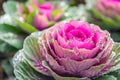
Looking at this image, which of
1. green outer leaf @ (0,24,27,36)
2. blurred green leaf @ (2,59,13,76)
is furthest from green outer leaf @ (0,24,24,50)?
blurred green leaf @ (2,59,13,76)

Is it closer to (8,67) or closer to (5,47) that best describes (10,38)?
(5,47)

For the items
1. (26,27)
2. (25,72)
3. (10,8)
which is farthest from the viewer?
(10,8)

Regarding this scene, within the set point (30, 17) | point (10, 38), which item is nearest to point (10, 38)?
point (10, 38)

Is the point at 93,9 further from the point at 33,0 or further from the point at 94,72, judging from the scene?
the point at 94,72

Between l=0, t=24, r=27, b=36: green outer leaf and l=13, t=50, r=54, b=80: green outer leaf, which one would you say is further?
Answer: l=0, t=24, r=27, b=36: green outer leaf

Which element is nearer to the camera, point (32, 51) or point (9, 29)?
point (32, 51)

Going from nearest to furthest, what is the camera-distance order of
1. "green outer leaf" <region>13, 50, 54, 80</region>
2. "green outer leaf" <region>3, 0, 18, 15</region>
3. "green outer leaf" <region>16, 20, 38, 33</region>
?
"green outer leaf" <region>13, 50, 54, 80</region>
"green outer leaf" <region>16, 20, 38, 33</region>
"green outer leaf" <region>3, 0, 18, 15</region>

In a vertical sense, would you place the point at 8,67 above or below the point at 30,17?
below

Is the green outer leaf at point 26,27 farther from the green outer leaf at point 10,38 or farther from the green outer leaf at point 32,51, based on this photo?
the green outer leaf at point 32,51

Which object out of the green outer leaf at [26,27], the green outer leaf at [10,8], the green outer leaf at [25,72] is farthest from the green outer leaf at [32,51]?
the green outer leaf at [10,8]

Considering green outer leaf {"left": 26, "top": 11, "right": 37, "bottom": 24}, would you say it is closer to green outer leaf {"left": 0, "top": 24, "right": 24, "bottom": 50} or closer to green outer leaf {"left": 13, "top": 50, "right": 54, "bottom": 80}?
green outer leaf {"left": 0, "top": 24, "right": 24, "bottom": 50}

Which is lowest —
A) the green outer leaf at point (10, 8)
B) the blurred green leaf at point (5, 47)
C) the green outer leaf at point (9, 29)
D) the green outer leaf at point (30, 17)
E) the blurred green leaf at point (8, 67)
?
the blurred green leaf at point (8, 67)
